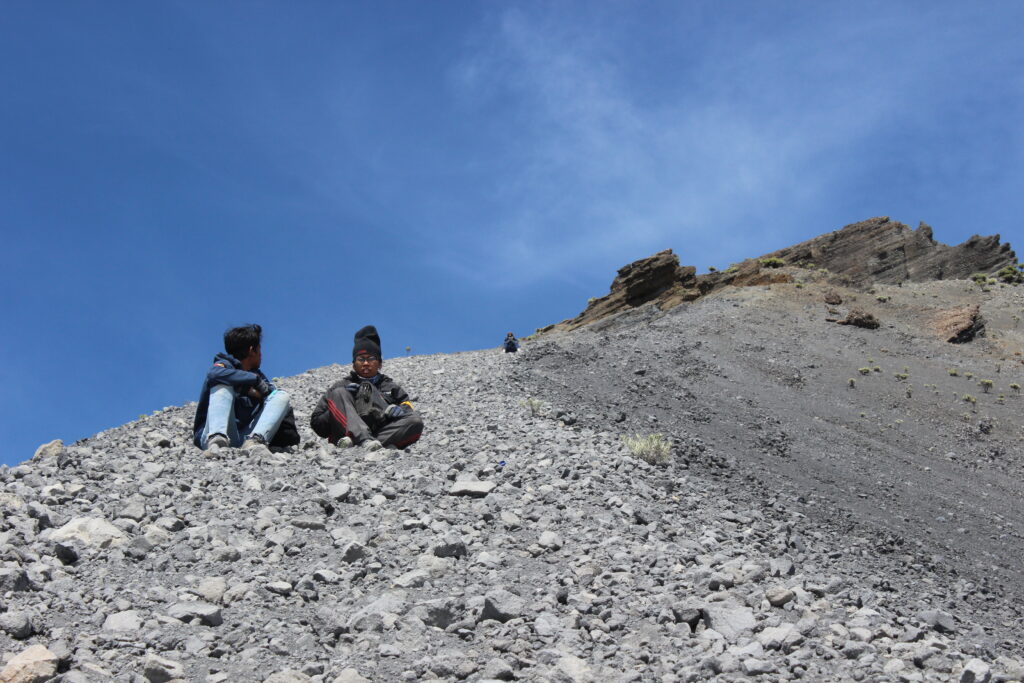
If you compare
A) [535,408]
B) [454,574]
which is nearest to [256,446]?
[454,574]

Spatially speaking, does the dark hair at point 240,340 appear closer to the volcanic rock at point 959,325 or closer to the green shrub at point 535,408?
the green shrub at point 535,408

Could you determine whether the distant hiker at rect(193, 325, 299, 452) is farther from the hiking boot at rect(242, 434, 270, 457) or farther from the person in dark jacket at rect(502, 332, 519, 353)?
the person in dark jacket at rect(502, 332, 519, 353)

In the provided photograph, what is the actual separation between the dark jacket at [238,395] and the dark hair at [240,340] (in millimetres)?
95

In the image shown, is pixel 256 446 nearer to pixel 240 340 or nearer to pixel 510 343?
pixel 240 340

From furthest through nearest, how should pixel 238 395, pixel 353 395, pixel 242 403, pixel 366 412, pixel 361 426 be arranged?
pixel 353 395 < pixel 366 412 < pixel 361 426 < pixel 242 403 < pixel 238 395

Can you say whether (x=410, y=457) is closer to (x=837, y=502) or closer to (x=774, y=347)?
(x=837, y=502)

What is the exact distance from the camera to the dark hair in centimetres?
975

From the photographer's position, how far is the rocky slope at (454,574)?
4.87 metres

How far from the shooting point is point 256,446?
29.3ft

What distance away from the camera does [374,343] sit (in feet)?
35.3

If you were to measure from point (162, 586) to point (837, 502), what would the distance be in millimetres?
7954

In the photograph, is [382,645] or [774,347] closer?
[382,645]

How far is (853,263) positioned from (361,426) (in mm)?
44512

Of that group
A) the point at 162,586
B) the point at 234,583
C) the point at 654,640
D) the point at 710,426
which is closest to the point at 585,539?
the point at 654,640
